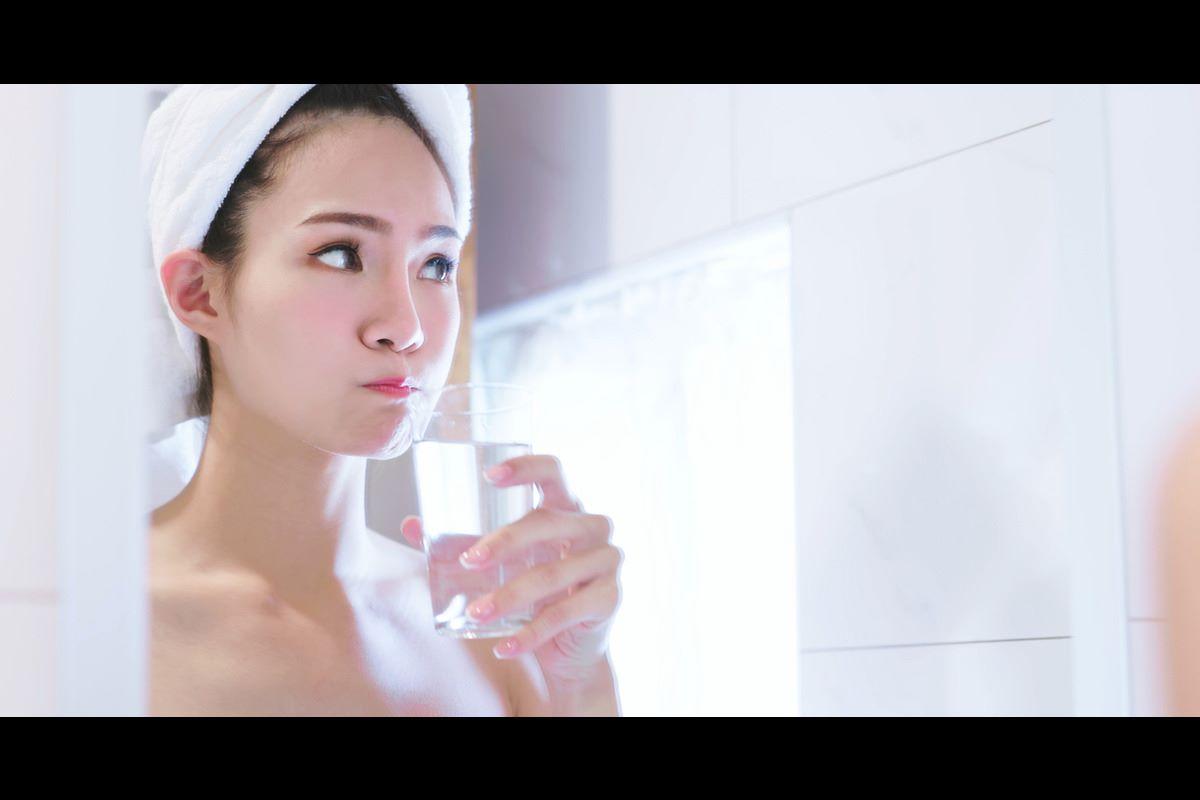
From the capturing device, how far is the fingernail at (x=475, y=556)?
1.05m

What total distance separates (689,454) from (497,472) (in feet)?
0.90

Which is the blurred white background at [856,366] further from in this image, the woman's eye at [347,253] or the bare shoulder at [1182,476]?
the woman's eye at [347,253]

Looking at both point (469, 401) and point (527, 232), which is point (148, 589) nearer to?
point (469, 401)

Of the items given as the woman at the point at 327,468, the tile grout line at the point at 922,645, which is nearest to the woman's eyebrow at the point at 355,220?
the woman at the point at 327,468

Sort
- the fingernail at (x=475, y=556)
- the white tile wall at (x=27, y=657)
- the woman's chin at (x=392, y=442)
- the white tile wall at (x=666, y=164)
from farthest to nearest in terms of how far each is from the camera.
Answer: the white tile wall at (x=666, y=164) < the woman's chin at (x=392, y=442) < the fingernail at (x=475, y=556) < the white tile wall at (x=27, y=657)

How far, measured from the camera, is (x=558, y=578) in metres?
1.15

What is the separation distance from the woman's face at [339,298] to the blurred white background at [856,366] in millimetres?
66

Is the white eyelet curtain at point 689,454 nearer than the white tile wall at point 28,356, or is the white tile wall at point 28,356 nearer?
the white tile wall at point 28,356

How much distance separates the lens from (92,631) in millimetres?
938

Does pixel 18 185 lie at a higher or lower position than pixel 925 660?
higher

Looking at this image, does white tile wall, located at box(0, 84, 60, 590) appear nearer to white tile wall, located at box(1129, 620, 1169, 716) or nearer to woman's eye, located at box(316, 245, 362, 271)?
woman's eye, located at box(316, 245, 362, 271)

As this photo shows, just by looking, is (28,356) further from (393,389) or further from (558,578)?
(558,578)
